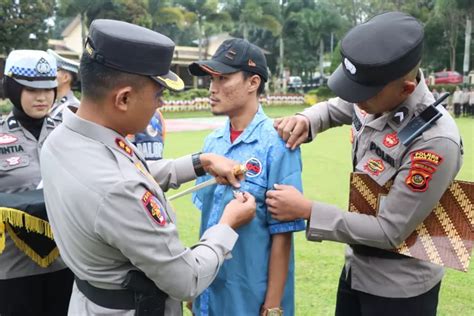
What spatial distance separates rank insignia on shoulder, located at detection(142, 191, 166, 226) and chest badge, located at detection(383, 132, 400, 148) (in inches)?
38.4

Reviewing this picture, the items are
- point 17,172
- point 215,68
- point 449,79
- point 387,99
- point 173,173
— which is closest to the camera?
point 387,99

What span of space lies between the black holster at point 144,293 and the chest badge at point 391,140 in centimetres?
107

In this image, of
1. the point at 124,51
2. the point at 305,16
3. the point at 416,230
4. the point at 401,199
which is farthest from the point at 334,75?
the point at 305,16

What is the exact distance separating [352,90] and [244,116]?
2.08ft

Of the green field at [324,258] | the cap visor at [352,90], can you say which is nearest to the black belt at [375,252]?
the cap visor at [352,90]

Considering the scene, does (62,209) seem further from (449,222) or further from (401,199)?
(449,222)

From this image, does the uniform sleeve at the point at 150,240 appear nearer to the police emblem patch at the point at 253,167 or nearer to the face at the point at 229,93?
the police emblem patch at the point at 253,167

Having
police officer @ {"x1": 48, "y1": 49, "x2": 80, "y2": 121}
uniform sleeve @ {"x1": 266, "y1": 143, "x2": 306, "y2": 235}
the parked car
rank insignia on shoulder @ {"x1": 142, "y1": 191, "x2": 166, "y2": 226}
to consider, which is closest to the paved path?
police officer @ {"x1": 48, "y1": 49, "x2": 80, "y2": 121}

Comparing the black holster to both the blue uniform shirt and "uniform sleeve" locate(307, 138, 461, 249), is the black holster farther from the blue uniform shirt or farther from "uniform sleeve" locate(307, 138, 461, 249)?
"uniform sleeve" locate(307, 138, 461, 249)

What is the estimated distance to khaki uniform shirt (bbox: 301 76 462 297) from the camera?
73.0 inches

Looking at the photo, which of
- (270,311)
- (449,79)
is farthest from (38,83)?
(449,79)

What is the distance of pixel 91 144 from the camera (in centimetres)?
162

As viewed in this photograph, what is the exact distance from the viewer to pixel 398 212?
1.91 m

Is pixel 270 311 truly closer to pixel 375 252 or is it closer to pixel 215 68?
pixel 375 252
